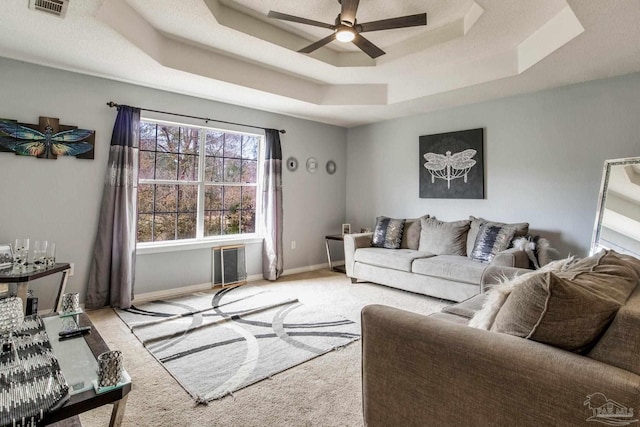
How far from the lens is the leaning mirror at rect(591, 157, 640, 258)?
295 cm

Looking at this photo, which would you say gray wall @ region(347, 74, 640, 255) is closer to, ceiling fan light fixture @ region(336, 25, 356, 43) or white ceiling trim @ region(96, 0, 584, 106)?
white ceiling trim @ region(96, 0, 584, 106)

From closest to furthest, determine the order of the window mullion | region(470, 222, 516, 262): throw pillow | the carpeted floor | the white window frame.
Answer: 1. the carpeted floor
2. region(470, 222, 516, 262): throw pillow
3. the white window frame
4. the window mullion

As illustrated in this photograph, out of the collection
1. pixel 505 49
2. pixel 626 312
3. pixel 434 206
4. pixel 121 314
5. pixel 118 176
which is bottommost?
pixel 121 314

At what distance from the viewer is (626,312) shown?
969 millimetres

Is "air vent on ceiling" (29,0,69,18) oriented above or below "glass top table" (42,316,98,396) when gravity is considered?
above

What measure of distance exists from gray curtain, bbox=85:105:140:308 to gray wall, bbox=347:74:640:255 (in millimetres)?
3679

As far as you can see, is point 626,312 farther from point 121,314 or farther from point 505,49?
point 121,314

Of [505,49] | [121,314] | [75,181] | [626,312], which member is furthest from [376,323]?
[75,181]

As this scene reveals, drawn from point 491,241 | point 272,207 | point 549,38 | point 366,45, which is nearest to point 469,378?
point 366,45

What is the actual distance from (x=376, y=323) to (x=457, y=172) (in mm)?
3573

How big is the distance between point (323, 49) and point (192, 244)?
9.06 feet

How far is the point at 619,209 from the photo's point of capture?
3.08 m

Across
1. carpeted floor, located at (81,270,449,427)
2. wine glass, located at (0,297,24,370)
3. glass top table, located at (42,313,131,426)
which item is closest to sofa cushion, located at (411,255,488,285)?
carpeted floor, located at (81,270,449,427)

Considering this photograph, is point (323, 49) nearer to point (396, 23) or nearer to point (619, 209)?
point (396, 23)
